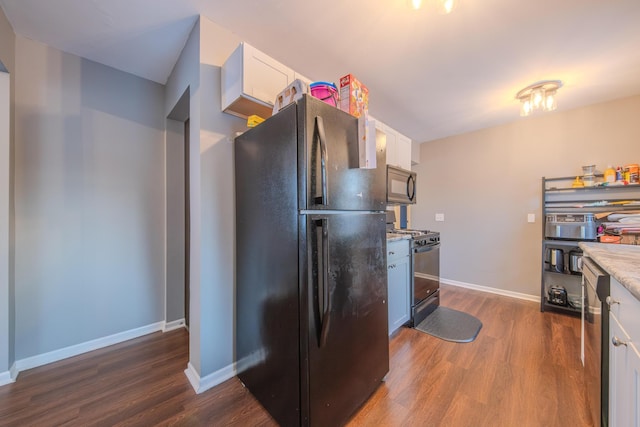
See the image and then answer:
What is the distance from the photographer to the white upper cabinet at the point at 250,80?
1.50 meters

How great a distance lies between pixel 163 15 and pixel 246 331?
7.20ft

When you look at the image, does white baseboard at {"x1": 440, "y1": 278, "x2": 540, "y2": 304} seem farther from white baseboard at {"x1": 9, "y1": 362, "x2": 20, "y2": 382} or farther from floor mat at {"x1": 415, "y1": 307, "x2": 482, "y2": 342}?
white baseboard at {"x1": 9, "y1": 362, "x2": 20, "y2": 382}

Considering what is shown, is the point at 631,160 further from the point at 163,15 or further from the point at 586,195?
the point at 163,15

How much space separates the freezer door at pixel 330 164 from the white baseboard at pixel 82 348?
7.71ft

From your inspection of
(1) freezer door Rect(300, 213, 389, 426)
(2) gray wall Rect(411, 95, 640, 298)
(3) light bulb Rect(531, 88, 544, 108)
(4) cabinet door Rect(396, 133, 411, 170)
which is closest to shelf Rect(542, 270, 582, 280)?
(2) gray wall Rect(411, 95, 640, 298)

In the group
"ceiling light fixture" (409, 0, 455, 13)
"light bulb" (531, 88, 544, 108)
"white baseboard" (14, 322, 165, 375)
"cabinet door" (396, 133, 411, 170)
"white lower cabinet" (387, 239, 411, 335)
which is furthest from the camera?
"cabinet door" (396, 133, 411, 170)

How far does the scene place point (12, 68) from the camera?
1.69 meters

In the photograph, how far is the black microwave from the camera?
251 cm

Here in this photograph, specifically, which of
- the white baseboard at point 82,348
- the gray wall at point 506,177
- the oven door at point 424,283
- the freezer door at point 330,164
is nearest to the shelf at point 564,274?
the gray wall at point 506,177

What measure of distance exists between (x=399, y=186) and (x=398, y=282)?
1056 mm

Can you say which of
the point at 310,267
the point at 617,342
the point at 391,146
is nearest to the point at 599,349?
the point at 617,342

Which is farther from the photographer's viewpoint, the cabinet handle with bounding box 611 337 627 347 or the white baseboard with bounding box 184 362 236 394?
the white baseboard with bounding box 184 362 236 394

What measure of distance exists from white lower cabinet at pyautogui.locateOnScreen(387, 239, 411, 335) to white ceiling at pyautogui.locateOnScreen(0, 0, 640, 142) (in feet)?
5.31

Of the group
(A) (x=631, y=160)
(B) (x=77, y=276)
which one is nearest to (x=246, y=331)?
(B) (x=77, y=276)
